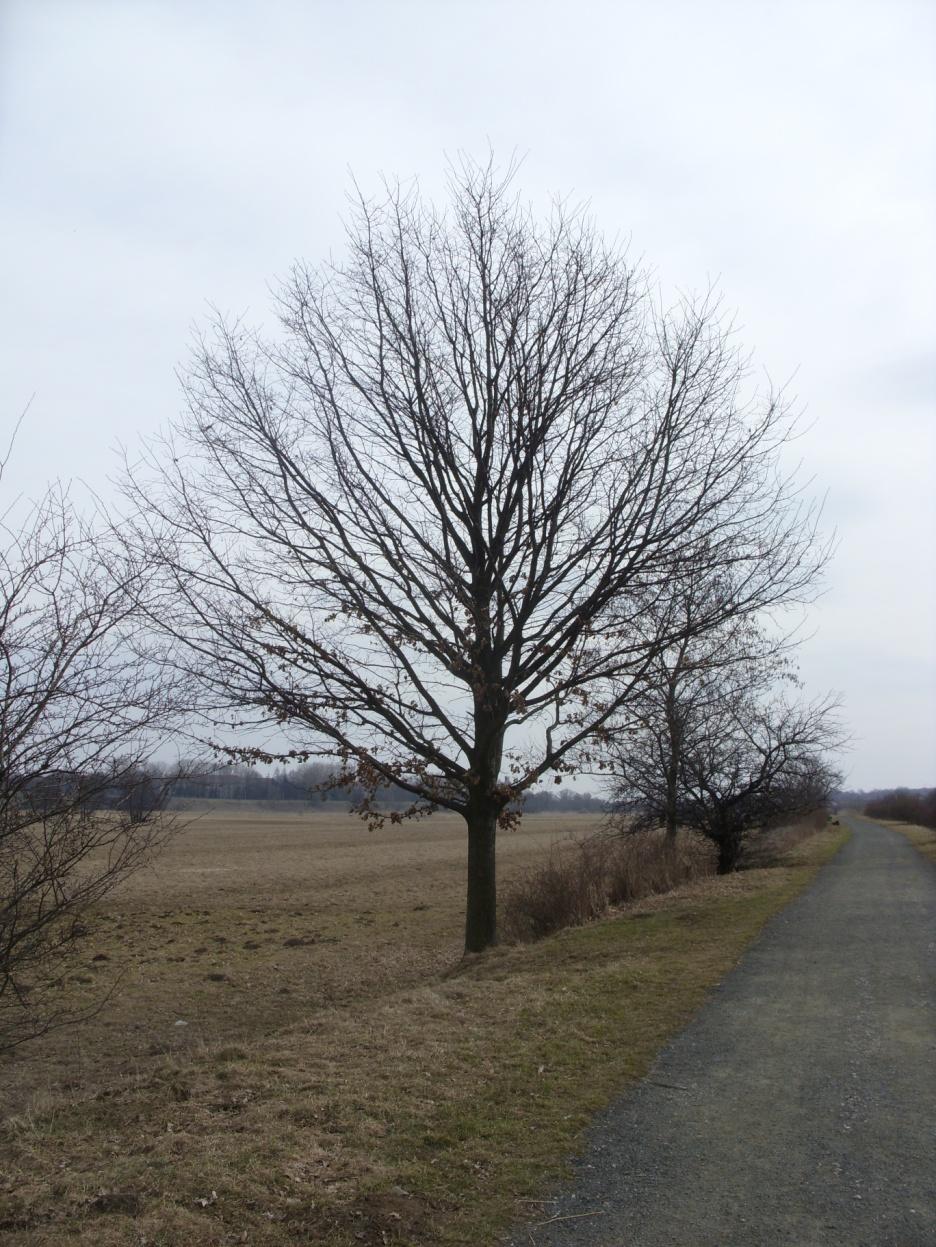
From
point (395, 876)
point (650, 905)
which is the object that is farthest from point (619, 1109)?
point (395, 876)

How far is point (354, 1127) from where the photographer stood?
4914 millimetres

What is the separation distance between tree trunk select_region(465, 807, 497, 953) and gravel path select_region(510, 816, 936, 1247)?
348cm

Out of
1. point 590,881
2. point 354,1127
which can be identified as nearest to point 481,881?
point 590,881

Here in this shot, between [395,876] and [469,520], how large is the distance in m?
23.4

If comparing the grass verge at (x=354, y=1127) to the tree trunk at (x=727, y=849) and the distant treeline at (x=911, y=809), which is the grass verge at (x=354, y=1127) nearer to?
the tree trunk at (x=727, y=849)

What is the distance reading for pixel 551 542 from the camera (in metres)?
11.4

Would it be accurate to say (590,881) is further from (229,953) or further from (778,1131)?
(778,1131)

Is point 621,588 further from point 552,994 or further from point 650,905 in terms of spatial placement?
point 650,905

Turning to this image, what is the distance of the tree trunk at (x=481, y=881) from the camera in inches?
460

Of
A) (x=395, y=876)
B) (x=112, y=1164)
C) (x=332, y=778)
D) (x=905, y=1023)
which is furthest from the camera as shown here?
(x=395, y=876)

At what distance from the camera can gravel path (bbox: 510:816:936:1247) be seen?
153 inches

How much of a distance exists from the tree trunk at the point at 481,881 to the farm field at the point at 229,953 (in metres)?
0.88

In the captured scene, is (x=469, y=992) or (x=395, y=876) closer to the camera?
(x=469, y=992)

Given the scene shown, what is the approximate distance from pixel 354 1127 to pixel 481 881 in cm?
700
